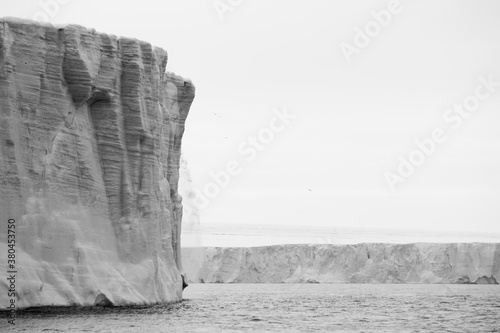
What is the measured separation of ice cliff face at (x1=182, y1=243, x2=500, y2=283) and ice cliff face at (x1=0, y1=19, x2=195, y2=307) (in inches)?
1304

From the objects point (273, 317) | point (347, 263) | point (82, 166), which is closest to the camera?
point (82, 166)

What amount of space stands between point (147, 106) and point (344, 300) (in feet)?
51.6

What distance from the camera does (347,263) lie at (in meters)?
64.1

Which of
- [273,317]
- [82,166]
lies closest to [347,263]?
[273,317]

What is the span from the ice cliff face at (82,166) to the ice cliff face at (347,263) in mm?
33109

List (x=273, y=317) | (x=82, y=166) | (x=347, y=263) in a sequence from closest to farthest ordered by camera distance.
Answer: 1. (x=82, y=166)
2. (x=273, y=317)
3. (x=347, y=263)

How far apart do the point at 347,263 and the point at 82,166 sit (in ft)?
127

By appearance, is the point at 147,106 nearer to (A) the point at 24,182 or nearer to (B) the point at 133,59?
(B) the point at 133,59

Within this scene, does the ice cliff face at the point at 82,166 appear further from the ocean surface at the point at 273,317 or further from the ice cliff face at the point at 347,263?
the ice cliff face at the point at 347,263

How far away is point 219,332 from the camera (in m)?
24.0

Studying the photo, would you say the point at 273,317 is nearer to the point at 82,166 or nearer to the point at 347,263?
the point at 82,166

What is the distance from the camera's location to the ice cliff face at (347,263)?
2450 inches

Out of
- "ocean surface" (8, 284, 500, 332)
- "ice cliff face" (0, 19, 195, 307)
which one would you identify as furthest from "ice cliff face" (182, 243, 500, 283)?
"ice cliff face" (0, 19, 195, 307)

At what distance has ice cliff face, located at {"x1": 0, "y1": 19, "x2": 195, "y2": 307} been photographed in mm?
25766
